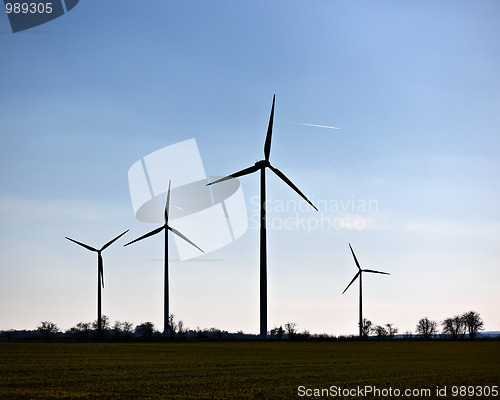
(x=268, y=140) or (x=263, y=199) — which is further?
(x=268, y=140)

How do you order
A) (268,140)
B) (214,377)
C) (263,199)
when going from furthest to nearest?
(268,140)
(263,199)
(214,377)

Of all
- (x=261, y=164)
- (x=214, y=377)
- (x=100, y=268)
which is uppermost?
(x=261, y=164)

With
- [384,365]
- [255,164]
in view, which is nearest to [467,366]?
[384,365]

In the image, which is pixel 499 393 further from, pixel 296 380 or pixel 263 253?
pixel 263 253

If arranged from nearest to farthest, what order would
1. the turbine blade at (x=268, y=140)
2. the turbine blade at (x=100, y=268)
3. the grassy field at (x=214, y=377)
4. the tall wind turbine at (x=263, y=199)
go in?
the grassy field at (x=214, y=377) → the tall wind turbine at (x=263, y=199) → the turbine blade at (x=268, y=140) → the turbine blade at (x=100, y=268)

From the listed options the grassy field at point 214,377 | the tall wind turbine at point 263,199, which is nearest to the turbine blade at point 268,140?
the tall wind turbine at point 263,199

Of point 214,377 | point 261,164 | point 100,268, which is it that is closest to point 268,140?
point 261,164

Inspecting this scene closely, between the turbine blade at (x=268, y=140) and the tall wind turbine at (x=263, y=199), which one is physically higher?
the turbine blade at (x=268, y=140)

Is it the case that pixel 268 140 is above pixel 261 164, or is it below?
above

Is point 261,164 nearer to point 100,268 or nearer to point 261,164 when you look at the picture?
point 261,164

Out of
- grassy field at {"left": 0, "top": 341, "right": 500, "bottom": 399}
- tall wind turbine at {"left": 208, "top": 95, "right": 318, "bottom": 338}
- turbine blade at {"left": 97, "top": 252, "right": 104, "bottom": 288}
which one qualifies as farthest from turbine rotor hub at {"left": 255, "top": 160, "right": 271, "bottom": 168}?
turbine blade at {"left": 97, "top": 252, "right": 104, "bottom": 288}

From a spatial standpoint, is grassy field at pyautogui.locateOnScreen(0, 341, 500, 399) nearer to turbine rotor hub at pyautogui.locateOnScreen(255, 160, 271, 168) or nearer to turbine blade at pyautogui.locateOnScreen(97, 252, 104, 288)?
turbine rotor hub at pyautogui.locateOnScreen(255, 160, 271, 168)

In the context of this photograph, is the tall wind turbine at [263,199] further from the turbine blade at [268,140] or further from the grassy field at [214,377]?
the grassy field at [214,377]

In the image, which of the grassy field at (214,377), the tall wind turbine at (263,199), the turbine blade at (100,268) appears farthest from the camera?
the turbine blade at (100,268)
